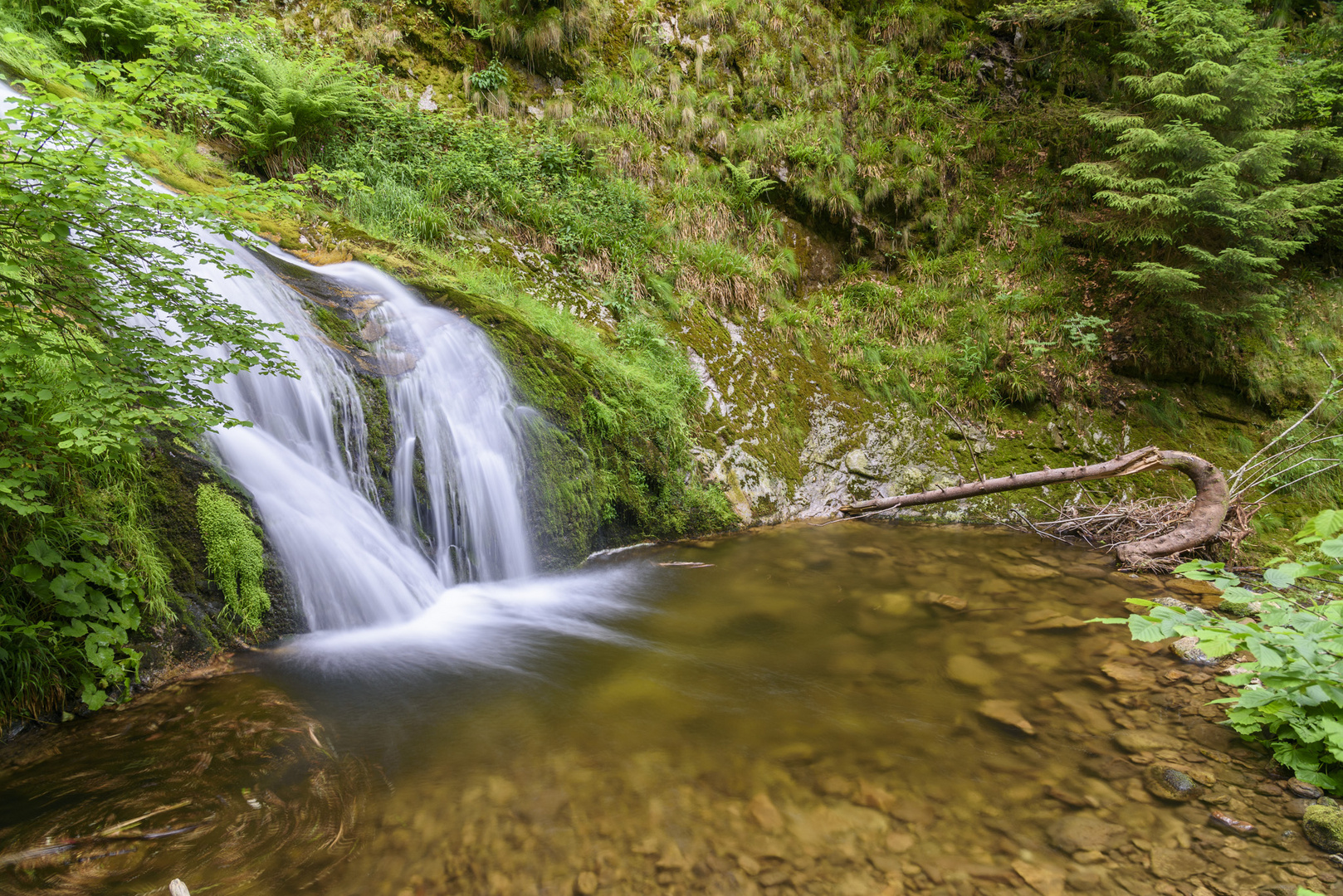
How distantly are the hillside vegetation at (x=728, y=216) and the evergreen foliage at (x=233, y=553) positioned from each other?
42 mm

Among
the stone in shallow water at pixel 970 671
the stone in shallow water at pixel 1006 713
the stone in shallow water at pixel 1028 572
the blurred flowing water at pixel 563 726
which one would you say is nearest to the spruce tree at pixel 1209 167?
A: the stone in shallow water at pixel 1028 572

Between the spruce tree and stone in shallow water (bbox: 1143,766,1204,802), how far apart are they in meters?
6.88

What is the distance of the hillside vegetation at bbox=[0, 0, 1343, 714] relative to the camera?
10.7 ft

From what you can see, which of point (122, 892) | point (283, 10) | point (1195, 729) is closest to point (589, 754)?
point (122, 892)

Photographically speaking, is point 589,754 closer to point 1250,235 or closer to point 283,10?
point 1250,235

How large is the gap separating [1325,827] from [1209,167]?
7.73 meters

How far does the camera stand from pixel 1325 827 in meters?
2.27

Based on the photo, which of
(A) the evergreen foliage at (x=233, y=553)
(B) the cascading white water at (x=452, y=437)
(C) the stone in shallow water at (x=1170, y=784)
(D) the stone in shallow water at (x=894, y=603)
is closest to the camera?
(C) the stone in shallow water at (x=1170, y=784)

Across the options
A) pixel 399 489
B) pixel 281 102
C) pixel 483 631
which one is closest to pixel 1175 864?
pixel 483 631

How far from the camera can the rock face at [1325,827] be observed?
223 cm

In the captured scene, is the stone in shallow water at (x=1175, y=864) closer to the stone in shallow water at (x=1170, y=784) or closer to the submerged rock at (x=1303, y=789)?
the stone in shallow water at (x=1170, y=784)

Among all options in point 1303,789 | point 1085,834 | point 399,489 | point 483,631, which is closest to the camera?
point 1085,834

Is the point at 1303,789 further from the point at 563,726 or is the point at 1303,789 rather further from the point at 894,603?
the point at 563,726

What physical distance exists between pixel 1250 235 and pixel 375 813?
10.5m
